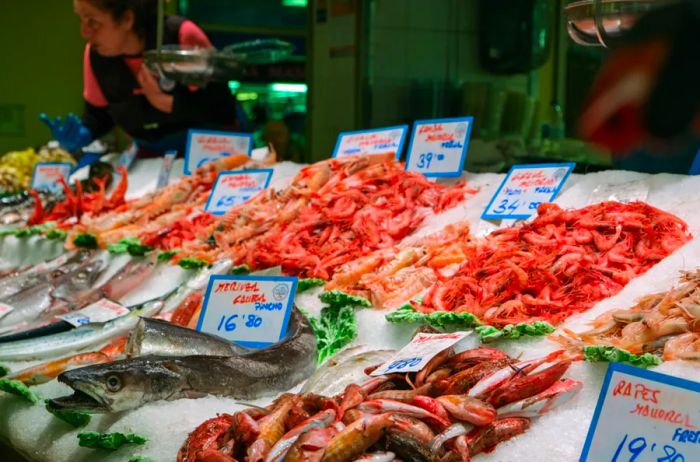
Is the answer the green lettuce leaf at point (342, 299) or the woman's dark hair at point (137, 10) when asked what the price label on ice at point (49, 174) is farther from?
the green lettuce leaf at point (342, 299)

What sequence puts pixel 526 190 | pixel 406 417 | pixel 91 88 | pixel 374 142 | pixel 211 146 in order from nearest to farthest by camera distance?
1. pixel 406 417
2. pixel 526 190
3. pixel 374 142
4. pixel 211 146
5. pixel 91 88

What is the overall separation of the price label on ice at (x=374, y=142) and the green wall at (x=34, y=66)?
5.70 m

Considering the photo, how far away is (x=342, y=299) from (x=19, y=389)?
103cm

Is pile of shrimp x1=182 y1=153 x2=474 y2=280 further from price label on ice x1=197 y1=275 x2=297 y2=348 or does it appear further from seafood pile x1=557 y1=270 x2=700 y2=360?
seafood pile x1=557 y1=270 x2=700 y2=360

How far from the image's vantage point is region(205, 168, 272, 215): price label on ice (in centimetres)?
429

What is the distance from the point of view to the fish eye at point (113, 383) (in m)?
2.15

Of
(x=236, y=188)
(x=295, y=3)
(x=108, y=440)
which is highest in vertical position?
(x=295, y=3)

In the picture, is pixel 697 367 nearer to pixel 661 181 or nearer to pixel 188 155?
pixel 661 181

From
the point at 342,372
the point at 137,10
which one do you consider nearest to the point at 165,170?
the point at 137,10

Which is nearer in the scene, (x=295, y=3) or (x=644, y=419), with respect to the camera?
(x=644, y=419)

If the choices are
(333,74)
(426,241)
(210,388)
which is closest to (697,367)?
(210,388)

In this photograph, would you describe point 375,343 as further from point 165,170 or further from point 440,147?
point 165,170

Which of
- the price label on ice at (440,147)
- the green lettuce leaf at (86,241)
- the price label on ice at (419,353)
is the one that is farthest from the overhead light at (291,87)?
the price label on ice at (419,353)

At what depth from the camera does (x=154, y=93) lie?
5.62 meters
